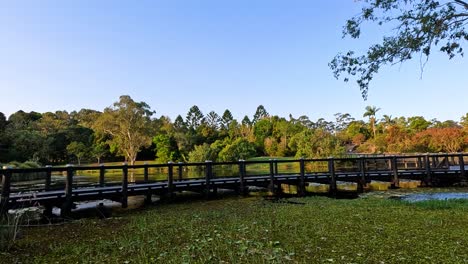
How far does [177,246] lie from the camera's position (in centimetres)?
487

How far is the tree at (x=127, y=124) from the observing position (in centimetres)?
4278

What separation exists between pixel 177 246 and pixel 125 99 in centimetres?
4124

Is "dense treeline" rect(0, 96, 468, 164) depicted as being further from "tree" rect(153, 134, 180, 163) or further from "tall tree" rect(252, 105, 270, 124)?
"tall tree" rect(252, 105, 270, 124)

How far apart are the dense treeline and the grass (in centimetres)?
2668

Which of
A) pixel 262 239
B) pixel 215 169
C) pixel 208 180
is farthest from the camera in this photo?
pixel 215 169

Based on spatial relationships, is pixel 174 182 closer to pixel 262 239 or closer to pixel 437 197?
pixel 262 239

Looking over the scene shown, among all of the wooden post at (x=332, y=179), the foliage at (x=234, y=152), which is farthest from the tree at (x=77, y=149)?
the wooden post at (x=332, y=179)

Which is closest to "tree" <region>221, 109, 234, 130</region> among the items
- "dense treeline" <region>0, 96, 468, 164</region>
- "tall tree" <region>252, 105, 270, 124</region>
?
"tall tree" <region>252, 105, 270, 124</region>

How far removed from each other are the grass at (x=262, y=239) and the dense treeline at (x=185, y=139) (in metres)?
26.7

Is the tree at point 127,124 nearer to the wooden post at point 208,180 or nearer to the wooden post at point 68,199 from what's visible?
the wooden post at point 208,180

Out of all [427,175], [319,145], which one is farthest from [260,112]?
[427,175]

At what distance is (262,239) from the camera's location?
5.11 meters

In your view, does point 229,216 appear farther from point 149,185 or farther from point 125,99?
point 125,99

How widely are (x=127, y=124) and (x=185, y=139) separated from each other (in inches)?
351
